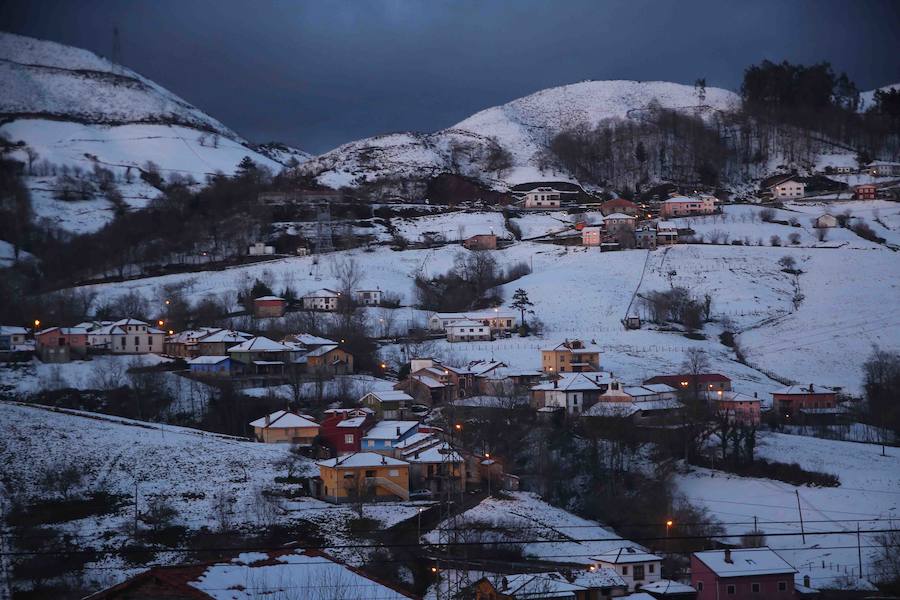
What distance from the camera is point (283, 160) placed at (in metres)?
124

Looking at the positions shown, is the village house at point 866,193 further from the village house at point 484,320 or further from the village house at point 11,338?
the village house at point 11,338

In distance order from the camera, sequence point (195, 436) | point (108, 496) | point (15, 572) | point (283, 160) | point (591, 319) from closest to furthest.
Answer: point (15, 572) < point (108, 496) < point (195, 436) < point (591, 319) < point (283, 160)

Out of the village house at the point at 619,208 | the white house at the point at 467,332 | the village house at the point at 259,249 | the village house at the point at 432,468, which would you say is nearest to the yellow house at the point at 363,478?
the village house at the point at 432,468

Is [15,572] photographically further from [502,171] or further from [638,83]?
[638,83]

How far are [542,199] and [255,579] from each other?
199ft

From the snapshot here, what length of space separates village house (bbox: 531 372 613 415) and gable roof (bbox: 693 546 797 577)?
12.5 m

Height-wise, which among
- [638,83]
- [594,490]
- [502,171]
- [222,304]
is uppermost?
[638,83]

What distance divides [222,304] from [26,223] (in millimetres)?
21764

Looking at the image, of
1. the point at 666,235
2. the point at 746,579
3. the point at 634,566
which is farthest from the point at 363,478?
the point at 666,235

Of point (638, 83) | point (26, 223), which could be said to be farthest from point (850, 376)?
point (638, 83)

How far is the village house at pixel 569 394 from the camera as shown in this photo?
3416 cm

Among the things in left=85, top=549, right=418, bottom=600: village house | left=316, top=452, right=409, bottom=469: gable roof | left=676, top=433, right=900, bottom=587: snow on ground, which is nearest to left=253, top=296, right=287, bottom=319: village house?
left=316, top=452, right=409, bottom=469: gable roof

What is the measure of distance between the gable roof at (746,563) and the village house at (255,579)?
33.8 ft

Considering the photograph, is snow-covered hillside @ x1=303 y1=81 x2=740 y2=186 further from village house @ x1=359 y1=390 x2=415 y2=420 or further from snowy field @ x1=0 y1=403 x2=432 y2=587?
snowy field @ x1=0 y1=403 x2=432 y2=587
